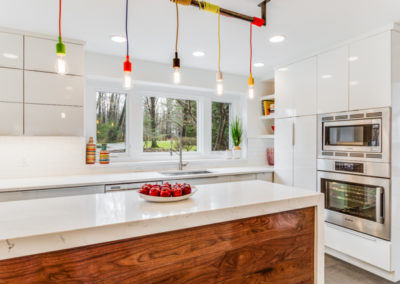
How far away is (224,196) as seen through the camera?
5.77 ft

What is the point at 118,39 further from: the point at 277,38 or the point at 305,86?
the point at 305,86

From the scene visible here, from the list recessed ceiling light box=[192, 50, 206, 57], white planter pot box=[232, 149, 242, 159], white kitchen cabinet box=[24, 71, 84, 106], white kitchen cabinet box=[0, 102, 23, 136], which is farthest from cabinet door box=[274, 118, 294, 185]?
white kitchen cabinet box=[0, 102, 23, 136]

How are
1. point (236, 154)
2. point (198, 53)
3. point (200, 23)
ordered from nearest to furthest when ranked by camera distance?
point (200, 23)
point (198, 53)
point (236, 154)

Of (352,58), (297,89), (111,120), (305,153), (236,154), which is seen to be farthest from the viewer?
(236,154)

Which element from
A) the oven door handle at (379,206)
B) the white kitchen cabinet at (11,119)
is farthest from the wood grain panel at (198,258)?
the white kitchen cabinet at (11,119)

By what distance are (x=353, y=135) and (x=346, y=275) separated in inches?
54.0

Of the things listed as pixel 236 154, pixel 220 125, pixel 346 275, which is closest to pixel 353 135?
pixel 346 275

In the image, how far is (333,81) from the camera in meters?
2.92

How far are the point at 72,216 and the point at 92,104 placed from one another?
241cm

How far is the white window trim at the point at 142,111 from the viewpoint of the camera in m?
3.43

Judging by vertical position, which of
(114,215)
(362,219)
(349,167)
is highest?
(349,167)

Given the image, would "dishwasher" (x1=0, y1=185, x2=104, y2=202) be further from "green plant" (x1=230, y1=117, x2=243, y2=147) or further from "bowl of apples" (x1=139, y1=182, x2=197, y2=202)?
"green plant" (x1=230, y1=117, x2=243, y2=147)

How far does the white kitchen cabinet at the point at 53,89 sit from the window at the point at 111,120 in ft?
2.22

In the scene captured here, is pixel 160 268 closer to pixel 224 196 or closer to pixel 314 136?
pixel 224 196
